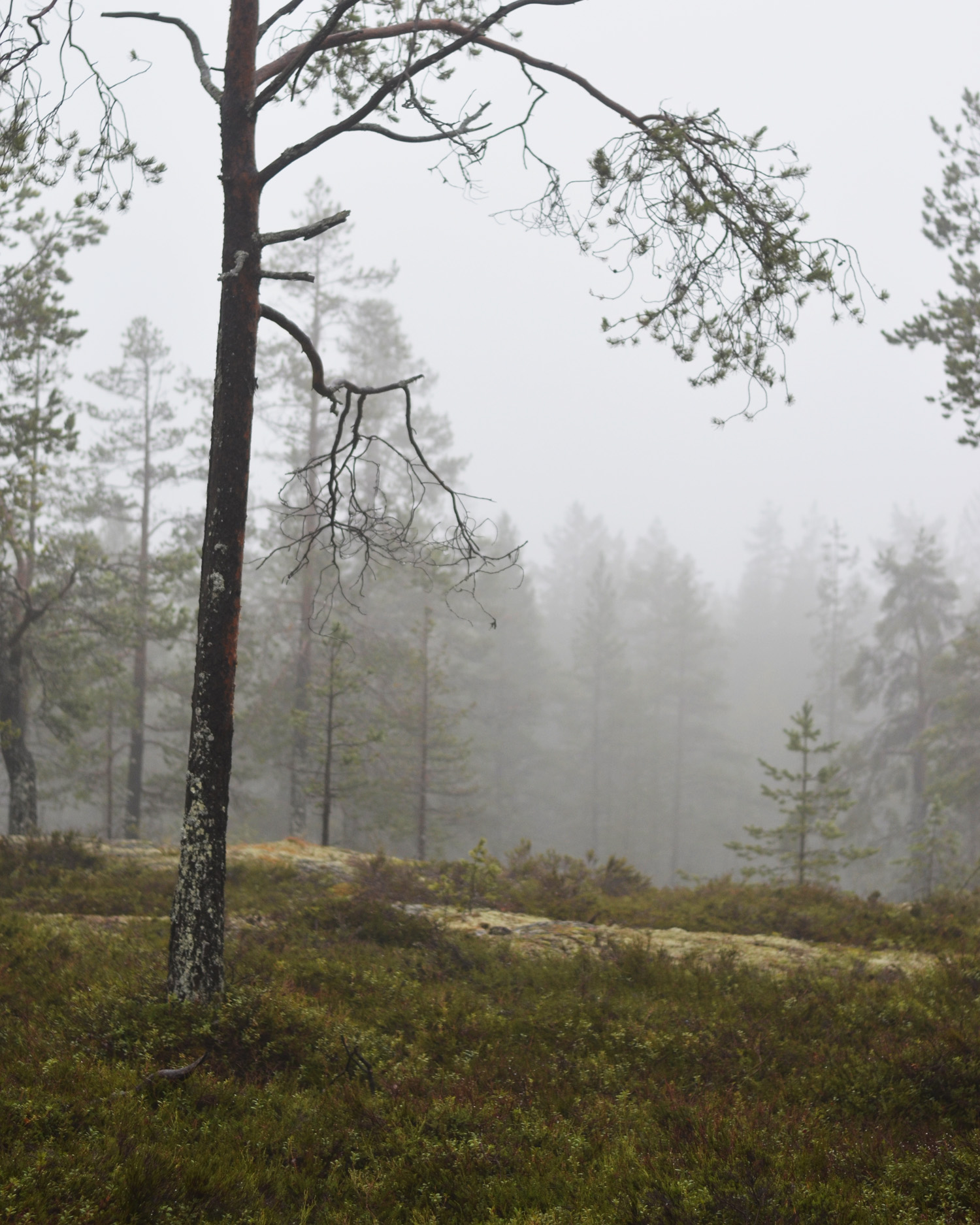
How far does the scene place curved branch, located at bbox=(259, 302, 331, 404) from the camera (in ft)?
21.7

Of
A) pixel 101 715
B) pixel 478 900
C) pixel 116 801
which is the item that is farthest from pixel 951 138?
pixel 116 801

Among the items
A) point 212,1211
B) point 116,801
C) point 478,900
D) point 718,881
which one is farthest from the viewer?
point 116,801

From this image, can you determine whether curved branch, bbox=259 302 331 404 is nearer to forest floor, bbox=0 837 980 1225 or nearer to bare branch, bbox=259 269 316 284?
→ bare branch, bbox=259 269 316 284

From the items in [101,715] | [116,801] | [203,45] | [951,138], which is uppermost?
[951,138]

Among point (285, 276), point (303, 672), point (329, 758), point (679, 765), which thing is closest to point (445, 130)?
point (285, 276)

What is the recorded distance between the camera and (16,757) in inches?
535

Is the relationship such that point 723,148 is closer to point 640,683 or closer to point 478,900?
point 478,900

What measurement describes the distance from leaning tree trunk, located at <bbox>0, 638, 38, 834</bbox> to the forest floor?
185 inches

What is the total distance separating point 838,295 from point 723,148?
1.81 metres

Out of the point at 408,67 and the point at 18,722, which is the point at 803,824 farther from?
the point at 18,722

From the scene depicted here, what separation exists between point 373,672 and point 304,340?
11.3 metres

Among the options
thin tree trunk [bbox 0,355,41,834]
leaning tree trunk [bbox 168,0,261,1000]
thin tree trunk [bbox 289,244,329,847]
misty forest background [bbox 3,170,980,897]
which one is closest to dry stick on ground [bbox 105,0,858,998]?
leaning tree trunk [bbox 168,0,261,1000]

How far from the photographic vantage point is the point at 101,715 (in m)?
21.2

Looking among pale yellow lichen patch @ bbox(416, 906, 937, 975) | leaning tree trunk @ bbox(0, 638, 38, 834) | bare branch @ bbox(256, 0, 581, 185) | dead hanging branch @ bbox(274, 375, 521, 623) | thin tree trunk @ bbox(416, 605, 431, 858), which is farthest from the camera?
thin tree trunk @ bbox(416, 605, 431, 858)
